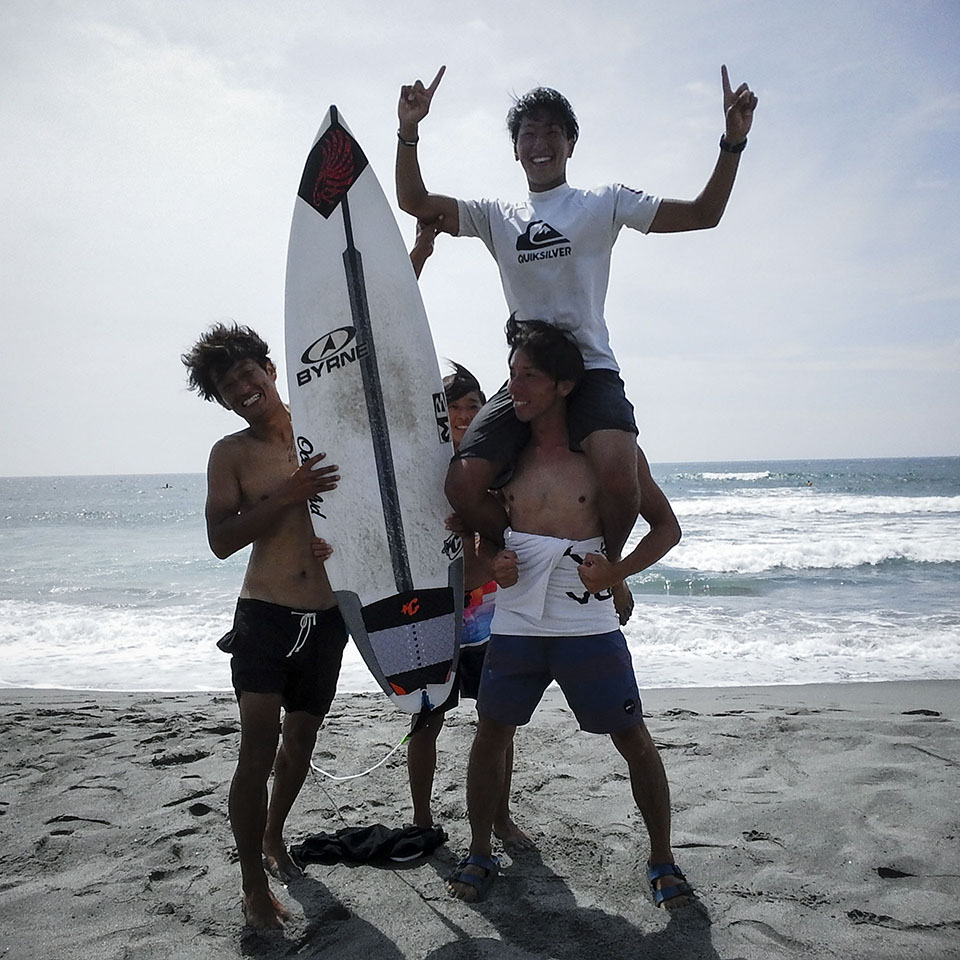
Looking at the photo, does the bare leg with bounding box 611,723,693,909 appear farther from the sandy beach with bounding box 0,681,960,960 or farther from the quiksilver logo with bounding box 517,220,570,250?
the quiksilver logo with bounding box 517,220,570,250

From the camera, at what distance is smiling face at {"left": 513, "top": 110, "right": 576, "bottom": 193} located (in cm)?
294

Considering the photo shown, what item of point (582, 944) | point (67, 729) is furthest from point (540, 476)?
point (67, 729)

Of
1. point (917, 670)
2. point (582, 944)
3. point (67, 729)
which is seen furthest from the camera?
point (917, 670)

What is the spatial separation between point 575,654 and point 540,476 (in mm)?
616

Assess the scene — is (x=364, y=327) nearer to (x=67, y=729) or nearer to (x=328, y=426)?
(x=328, y=426)

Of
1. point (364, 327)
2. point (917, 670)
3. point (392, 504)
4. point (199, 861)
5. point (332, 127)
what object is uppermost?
point (332, 127)

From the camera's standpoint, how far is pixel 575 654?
263cm

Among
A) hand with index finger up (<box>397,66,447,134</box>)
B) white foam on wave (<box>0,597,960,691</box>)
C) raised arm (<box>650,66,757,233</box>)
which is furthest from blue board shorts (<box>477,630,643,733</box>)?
white foam on wave (<box>0,597,960,691</box>)

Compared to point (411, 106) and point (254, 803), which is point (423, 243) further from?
point (254, 803)

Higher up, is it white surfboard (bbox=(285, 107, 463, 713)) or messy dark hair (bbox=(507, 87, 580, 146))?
messy dark hair (bbox=(507, 87, 580, 146))

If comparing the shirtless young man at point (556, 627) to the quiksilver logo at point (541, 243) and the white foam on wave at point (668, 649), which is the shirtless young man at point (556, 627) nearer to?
the quiksilver logo at point (541, 243)

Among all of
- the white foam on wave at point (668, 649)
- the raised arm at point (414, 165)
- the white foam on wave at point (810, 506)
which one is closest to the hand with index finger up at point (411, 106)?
the raised arm at point (414, 165)

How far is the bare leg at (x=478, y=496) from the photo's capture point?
2811 millimetres

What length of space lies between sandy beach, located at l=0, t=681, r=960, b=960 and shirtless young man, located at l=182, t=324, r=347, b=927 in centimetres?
28
